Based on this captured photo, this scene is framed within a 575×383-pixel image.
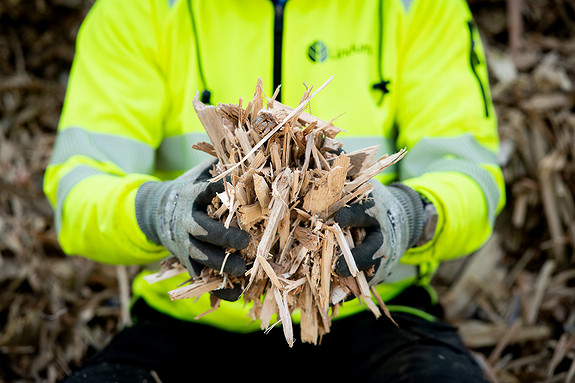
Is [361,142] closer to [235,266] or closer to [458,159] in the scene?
[458,159]

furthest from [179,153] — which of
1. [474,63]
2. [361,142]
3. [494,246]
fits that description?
[494,246]

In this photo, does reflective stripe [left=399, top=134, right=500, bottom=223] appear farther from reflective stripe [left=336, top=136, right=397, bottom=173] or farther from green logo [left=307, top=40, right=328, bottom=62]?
green logo [left=307, top=40, right=328, bottom=62]

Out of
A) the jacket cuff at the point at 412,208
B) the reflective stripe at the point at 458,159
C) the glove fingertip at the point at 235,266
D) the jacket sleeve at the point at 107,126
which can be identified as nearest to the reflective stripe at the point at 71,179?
the jacket sleeve at the point at 107,126

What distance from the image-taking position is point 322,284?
1.14 metres

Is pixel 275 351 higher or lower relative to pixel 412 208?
lower

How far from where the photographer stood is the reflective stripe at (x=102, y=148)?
157 centimetres

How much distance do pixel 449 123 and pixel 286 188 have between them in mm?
746

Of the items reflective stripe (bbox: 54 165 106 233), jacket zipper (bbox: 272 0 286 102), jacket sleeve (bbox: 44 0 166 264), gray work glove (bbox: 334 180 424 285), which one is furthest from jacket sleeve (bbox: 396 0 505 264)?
reflective stripe (bbox: 54 165 106 233)

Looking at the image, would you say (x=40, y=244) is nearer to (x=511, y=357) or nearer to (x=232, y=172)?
(x=232, y=172)

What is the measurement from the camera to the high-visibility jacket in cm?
158

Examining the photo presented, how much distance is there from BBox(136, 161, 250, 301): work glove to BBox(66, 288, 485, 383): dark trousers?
1.27 ft

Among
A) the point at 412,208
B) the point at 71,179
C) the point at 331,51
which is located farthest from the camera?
the point at 331,51

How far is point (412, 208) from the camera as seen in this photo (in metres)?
1.37

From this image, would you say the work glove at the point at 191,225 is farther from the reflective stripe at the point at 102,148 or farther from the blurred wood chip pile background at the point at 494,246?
the blurred wood chip pile background at the point at 494,246
